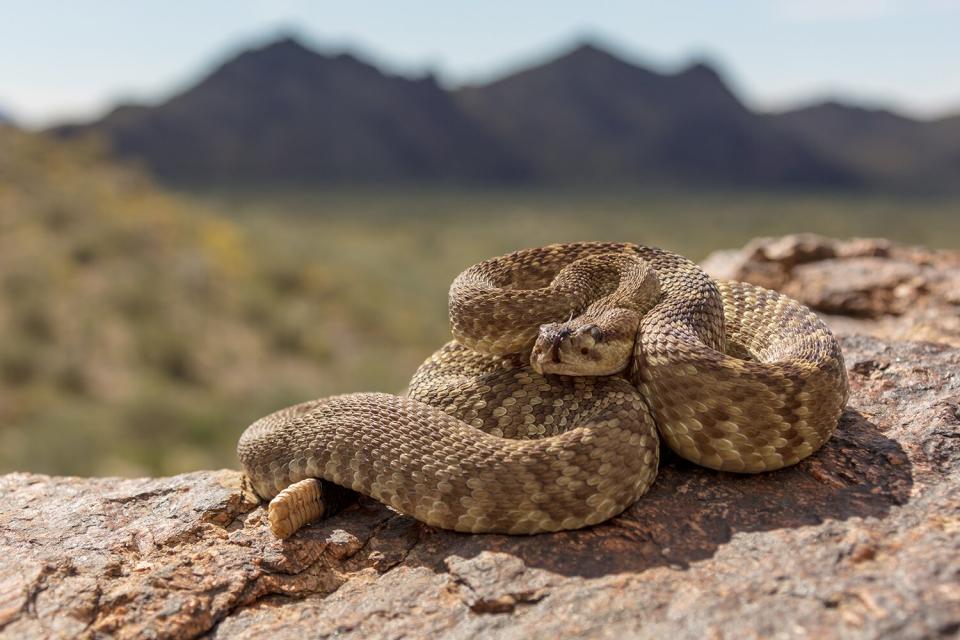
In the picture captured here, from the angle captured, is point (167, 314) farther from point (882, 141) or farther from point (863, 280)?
point (882, 141)

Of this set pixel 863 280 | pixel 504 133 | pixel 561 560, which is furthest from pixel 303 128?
pixel 561 560

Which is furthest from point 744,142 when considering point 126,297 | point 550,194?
point 126,297

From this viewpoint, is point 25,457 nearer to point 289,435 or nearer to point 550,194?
point 289,435

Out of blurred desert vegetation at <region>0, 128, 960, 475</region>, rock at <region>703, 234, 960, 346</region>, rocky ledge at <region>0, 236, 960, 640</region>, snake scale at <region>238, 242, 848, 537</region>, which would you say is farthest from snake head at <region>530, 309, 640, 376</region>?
blurred desert vegetation at <region>0, 128, 960, 475</region>

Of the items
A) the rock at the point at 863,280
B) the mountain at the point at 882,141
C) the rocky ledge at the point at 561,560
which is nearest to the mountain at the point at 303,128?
the mountain at the point at 882,141

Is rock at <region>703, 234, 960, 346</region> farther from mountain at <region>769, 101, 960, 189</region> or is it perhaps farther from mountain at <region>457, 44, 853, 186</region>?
mountain at <region>769, 101, 960, 189</region>

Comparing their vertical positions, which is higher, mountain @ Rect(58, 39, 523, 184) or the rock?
mountain @ Rect(58, 39, 523, 184)
